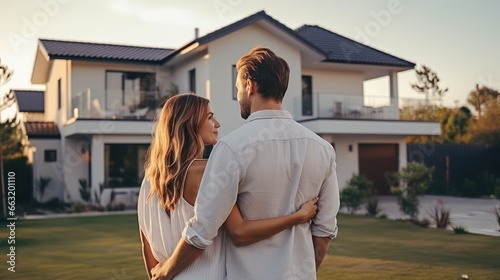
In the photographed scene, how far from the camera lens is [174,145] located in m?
2.40

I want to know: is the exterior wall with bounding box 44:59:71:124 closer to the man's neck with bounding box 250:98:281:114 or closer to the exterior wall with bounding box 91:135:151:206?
the exterior wall with bounding box 91:135:151:206

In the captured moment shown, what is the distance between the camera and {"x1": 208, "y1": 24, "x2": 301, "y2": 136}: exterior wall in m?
18.8

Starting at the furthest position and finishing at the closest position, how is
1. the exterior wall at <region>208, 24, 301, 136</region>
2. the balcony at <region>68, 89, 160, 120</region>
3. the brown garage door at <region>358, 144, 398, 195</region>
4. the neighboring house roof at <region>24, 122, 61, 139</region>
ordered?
the neighboring house roof at <region>24, 122, 61, 139</region>, the brown garage door at <region>358, 144, 398, 195</region>, the exterior wall at <region>208, 24, 301, 136</region>, the balcony at <region>68, 89, 160, 120</region>

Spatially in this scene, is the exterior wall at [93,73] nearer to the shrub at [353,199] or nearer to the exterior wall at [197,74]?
the exterior wall at [197,74]

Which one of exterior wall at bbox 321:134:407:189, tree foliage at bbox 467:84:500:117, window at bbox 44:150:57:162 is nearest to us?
exterior wall at bbox 321:134:407:189

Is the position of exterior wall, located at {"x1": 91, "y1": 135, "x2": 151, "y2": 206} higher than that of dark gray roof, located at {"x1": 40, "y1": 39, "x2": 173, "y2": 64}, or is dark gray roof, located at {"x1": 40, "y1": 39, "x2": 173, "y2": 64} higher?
dark gray roof, located at {"x1": 40, "y1": 39, "x2": 173, "y2": 64}

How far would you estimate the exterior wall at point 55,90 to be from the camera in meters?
21.2

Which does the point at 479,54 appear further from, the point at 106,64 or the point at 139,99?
the point at 106,64

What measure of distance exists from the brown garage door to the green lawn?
9434 millimetres

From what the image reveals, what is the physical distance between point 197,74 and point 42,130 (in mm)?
8185

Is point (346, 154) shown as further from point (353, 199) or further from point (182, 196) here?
point (182, 196)

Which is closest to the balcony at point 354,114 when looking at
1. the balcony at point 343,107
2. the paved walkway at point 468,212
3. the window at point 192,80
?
the balcony at point 343,107

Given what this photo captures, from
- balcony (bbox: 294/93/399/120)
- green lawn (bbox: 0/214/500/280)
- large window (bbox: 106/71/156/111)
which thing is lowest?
green lawn (bbox: 0/214/500/280)

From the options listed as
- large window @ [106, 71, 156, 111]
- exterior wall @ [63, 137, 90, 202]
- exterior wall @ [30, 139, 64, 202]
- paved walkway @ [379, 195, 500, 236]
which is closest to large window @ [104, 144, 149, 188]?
exterior wall @ [63, 137, 90, 202]
